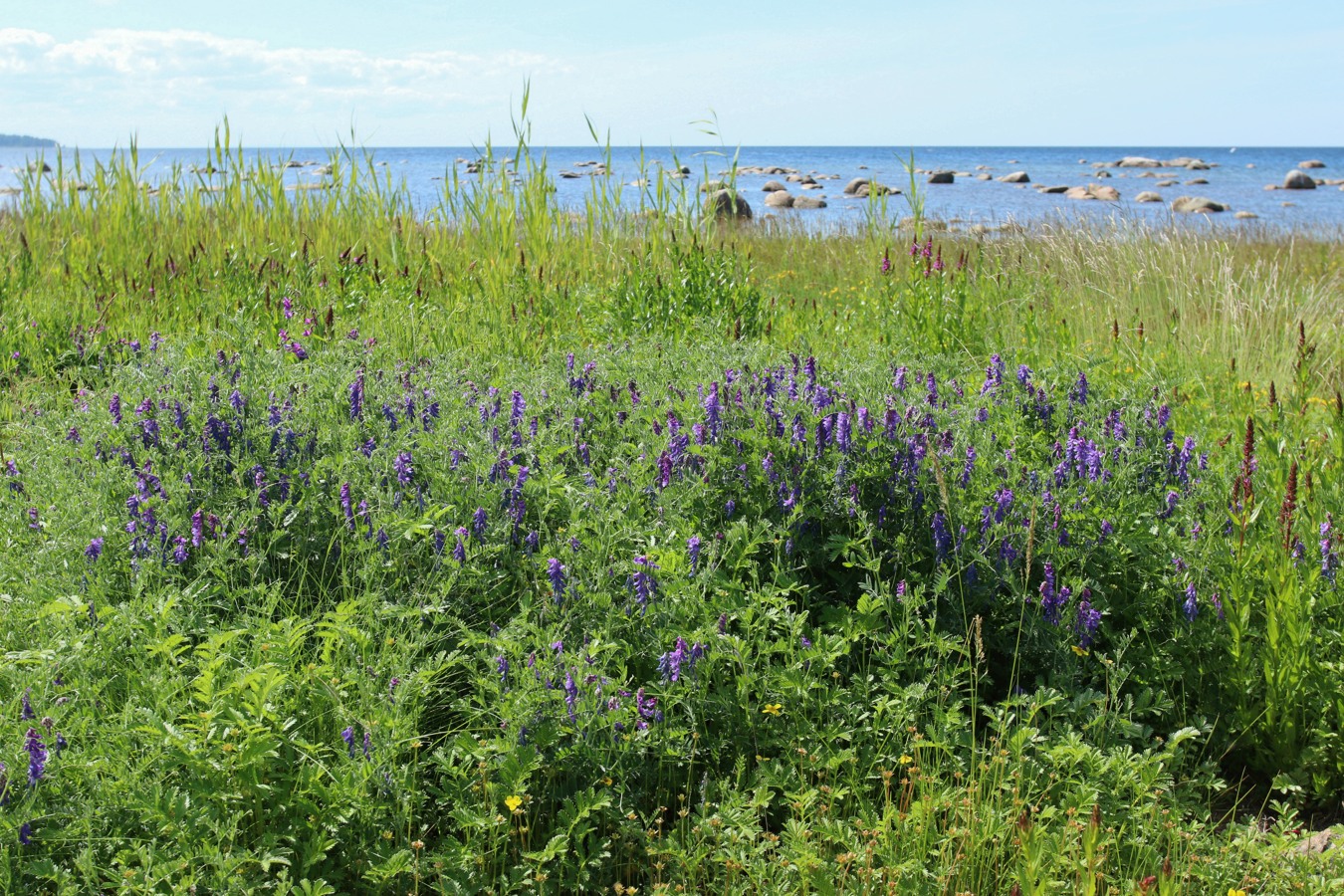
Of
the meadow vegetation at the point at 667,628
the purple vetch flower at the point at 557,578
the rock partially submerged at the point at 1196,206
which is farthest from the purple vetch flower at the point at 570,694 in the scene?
the rock partially submerged at the point at 1196,206

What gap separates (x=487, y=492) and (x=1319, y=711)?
2619mm

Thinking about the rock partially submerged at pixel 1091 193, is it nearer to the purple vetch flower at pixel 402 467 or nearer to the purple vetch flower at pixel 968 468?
the purple vetch flower at pixel 968 468

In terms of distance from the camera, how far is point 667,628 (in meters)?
2.55

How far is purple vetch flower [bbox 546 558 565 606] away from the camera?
2.59m

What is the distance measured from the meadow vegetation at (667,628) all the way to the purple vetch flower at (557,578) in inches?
0.6

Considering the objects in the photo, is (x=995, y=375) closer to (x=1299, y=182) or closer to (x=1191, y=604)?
(x=1191, y=604)

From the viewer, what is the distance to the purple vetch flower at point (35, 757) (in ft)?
6.34

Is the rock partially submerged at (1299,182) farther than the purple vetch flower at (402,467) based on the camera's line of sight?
Yes

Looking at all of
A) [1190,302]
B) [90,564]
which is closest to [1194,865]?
[90,564]

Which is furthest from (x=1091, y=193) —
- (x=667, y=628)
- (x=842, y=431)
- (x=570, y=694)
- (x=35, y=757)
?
(x=35, y=757)

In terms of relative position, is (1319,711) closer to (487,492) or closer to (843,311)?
(487,492)

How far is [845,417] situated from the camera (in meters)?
3.15

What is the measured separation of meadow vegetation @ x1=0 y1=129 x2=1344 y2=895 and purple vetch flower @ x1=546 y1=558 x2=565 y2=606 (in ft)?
0.05

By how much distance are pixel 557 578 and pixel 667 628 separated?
0.35 m
